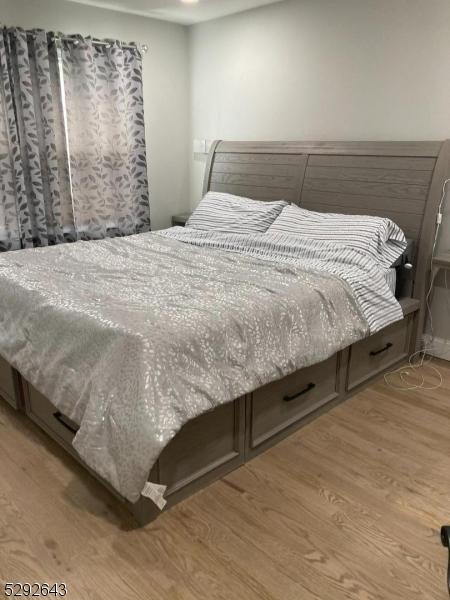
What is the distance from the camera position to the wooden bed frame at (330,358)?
77.0 inches

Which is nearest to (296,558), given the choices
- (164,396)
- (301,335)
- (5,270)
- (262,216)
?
(164,396)

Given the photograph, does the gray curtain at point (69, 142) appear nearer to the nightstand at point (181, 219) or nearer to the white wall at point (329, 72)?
the nightstand at point (181, 219)

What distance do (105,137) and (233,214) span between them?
1240mm

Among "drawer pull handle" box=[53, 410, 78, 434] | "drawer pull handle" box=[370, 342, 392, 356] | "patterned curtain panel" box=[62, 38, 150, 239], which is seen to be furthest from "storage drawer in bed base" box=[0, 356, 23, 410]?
"drawer pull handle" box=[370, 342, 392, 356]

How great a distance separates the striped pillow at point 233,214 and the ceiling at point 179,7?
52.4 inches

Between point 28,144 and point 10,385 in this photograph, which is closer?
point 10,385

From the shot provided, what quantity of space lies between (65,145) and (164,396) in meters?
2.64

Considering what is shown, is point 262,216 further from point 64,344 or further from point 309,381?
point 64,344

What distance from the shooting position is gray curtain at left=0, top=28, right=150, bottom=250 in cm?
330

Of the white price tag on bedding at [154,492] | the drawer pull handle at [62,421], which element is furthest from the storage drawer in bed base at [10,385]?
the white price tag on bedding at [154,492]

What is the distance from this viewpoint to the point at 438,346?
3.14 metres

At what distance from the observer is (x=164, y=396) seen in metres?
1.64

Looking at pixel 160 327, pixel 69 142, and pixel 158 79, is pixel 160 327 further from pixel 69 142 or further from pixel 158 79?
pixel 158 79

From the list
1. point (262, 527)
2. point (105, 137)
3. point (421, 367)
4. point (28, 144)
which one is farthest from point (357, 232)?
point (28, 144)
